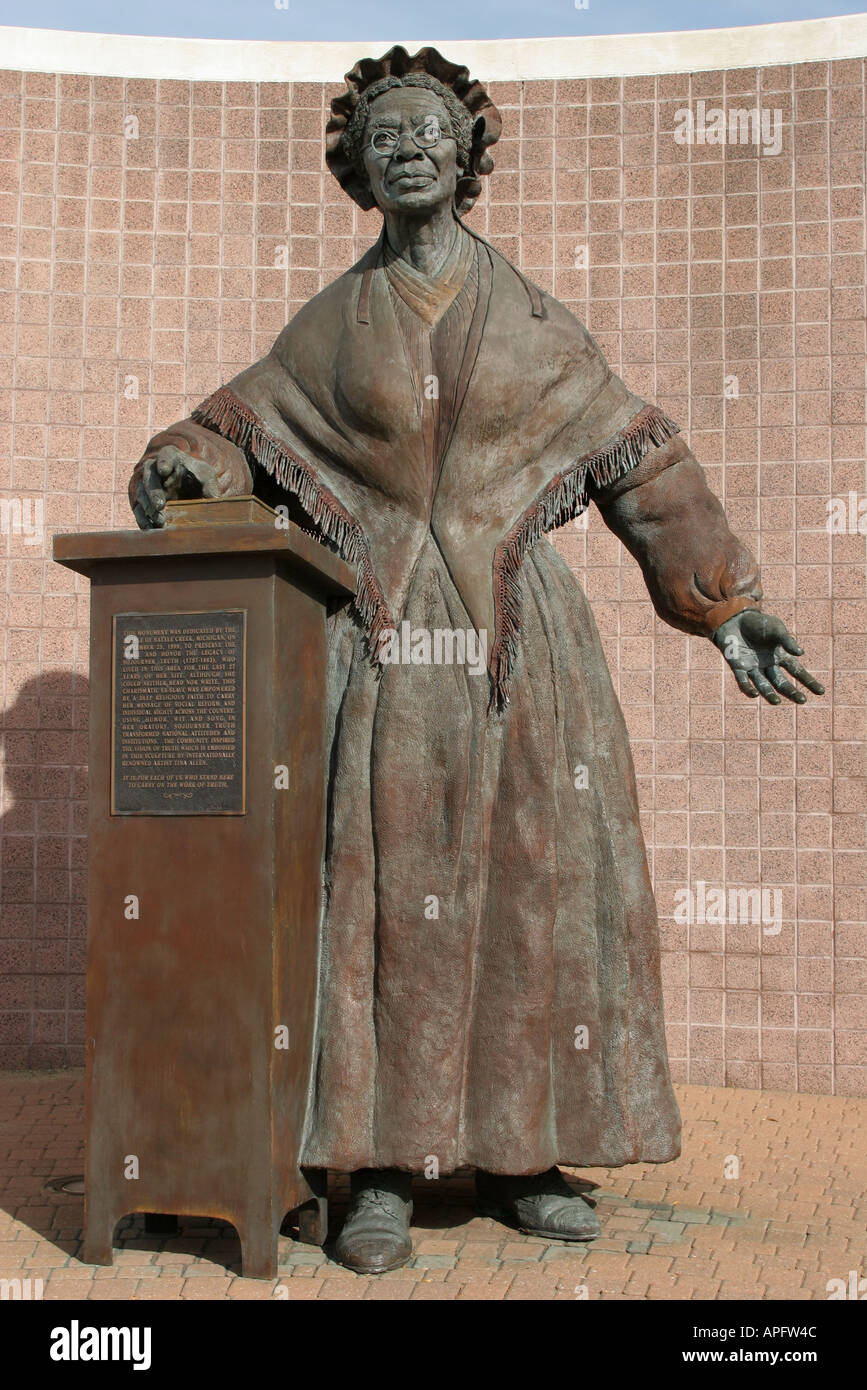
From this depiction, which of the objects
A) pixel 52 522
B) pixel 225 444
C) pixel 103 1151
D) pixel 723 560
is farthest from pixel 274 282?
pixel 103 1151

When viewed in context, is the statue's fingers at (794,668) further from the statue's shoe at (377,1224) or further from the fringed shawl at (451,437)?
the statue's shoe at (377,1224)

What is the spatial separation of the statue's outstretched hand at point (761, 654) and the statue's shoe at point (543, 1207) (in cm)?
151

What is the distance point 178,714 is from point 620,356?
12.5 feet

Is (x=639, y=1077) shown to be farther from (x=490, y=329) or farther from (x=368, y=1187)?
(x=490, y=329)

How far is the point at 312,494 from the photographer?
13.8ft

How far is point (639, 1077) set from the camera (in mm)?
4137

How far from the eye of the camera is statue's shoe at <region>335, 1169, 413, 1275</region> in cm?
379

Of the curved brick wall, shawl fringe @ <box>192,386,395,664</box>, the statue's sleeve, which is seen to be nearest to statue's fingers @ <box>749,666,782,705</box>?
the statue's sleeve

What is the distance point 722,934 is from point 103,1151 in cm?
357

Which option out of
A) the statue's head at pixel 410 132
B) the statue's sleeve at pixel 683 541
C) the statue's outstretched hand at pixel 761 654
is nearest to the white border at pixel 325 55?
the statue's head at pixel 410 132

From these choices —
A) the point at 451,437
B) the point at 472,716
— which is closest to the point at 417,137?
the point at 451,437

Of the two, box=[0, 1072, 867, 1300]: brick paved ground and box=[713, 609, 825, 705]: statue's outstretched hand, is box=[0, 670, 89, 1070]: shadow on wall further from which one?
box=[713, 609, 825, 705]: statue's outstretched hand

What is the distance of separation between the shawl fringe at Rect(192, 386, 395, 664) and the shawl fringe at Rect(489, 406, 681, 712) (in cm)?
32

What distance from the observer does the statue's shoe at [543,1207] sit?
4.07 meters
